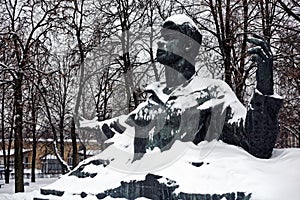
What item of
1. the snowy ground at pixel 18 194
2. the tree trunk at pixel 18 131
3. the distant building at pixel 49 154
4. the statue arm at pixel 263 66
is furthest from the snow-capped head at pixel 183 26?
the distant building at pixel 49 154

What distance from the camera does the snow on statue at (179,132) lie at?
189 inches

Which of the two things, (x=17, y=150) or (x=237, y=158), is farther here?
(x=17, y=150)

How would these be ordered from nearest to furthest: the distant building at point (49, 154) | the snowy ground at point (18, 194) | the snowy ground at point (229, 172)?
the snowy ground at point (229, 172)
the snowy ground at point (18, 194)
the distant building at point (49, 154)

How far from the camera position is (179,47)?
6.25 metres

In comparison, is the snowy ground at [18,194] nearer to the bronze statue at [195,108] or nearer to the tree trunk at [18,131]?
the tree trunk at [18,131]

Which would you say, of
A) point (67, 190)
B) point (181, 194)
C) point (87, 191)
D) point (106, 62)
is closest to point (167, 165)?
point (181, 194)

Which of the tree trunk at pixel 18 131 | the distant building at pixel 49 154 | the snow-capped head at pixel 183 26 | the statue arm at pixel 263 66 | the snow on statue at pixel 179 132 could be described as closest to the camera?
the statue arm at pixel 263 66

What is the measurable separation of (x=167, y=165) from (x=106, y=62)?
9.35 meters

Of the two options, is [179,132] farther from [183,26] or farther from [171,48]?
[183,26]

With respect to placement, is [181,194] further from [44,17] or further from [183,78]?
[44,17]

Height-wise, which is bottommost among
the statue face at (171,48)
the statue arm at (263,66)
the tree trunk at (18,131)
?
the tree trunk at (18,131)

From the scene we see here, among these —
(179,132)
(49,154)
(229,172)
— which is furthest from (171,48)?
(49,154)

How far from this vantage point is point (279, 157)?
16.2ft

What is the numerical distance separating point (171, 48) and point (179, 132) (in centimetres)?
133
